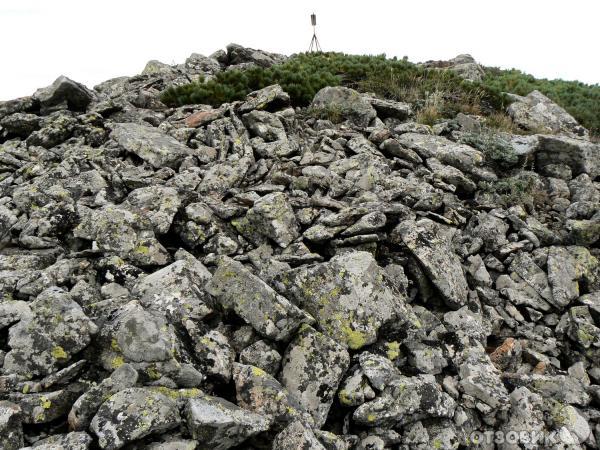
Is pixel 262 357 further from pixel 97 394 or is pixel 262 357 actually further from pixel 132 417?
pixel 97 394

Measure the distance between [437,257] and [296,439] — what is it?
404 cm

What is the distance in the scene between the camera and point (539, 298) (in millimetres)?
→ 7676

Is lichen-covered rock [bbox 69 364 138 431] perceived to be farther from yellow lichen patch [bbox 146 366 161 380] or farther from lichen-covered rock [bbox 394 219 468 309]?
lichen-covered rock [bbox 394 219 468 309]

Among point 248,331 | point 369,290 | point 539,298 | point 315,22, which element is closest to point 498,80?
point 315,22

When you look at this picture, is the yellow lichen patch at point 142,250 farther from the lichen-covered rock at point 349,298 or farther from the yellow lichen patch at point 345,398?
the yellow lichen patch at point 345,398

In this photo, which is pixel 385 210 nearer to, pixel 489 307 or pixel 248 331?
pixel 489 307

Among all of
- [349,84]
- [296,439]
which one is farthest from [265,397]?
[349,84]

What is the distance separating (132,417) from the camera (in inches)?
171

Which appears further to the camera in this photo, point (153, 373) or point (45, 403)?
point (153, 373)

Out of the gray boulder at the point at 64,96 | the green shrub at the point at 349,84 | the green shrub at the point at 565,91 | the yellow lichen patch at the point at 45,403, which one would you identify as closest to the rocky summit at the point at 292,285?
the yellow lichen patch at the point at 45,403

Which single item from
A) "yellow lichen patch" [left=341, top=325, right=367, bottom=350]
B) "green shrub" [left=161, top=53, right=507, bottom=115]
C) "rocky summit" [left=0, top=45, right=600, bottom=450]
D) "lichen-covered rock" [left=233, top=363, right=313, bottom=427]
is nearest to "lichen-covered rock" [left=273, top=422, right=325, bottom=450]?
"rocky summit" [left=0, top=45, right=600, bottom=450]

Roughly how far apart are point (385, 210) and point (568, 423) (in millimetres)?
4172

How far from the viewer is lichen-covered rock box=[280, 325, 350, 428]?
545 cm

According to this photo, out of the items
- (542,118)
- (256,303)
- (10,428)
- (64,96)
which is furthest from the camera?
(542,118)
